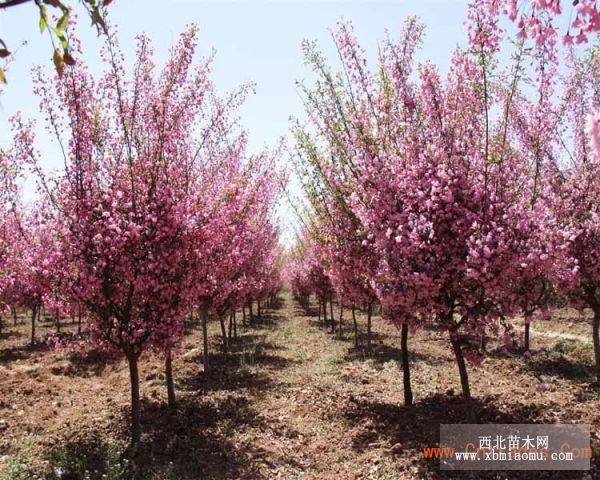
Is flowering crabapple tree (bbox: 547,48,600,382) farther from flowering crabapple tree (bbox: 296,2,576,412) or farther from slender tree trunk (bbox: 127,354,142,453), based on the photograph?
slender tree trunk (bbox: 127,354,142,453)

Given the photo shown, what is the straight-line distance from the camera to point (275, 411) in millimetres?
10500

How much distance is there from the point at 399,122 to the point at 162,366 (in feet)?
35.6

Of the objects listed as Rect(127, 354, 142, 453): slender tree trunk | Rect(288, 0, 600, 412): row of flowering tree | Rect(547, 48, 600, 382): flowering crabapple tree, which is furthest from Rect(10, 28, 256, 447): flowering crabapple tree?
Rect(547, 48, 600, 382): flowering crabapple tree

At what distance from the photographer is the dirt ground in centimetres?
750

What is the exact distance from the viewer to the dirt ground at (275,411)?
7.50m

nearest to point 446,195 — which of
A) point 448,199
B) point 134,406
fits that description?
point 448,199

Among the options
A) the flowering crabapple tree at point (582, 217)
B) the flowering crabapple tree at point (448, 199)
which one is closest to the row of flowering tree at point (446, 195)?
the flowering crabapple tree at point (448, 199)

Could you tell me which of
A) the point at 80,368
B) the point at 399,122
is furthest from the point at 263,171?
the point at 80,368

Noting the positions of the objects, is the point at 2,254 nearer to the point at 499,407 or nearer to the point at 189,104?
the point at 189,104

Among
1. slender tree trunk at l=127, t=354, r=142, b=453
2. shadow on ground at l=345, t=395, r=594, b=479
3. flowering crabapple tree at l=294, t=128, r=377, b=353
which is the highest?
flowering crabapple tree at l=294, t=128, r=377, b=353

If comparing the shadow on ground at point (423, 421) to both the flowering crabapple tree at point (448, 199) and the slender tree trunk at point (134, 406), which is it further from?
the slender tree trunk at point (134, 406)

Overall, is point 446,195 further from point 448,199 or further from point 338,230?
point 338,230

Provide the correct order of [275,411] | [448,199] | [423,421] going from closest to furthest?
[448,199]
[423,421]
[275,411]

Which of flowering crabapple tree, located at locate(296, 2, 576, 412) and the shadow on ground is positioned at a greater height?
flowering crabapple tree, located at locate(296, 2, 576, 412)
